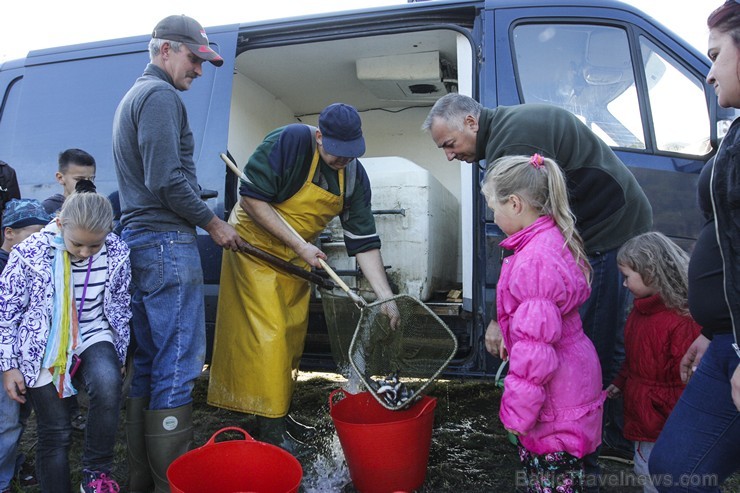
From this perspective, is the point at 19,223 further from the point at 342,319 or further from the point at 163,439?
the point at 342,319

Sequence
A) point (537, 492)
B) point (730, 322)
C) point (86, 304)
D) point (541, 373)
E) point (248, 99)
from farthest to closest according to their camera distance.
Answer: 1. point (248, 99)
2. point (86, 304)
3. point (537, 492)
4. point (541, 373)
5. point (730, 322)

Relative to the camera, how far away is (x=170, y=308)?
2.30m

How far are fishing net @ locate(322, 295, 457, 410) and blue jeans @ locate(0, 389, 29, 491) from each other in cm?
135

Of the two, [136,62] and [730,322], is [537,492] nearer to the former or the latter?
[730,322]

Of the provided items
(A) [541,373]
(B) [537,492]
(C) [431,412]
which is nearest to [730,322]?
(A) [541,373]

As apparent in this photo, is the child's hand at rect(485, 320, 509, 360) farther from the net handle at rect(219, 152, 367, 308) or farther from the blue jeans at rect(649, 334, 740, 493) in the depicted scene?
the blue jeans at rect(649, 334, 740, 493)

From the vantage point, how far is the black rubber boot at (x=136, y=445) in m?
2.43

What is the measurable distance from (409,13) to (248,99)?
→ 168cm

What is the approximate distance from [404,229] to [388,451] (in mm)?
1342

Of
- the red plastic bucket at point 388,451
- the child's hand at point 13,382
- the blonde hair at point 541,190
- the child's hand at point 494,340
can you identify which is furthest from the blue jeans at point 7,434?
the blonde hair at point 541,190

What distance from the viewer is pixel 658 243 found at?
7.47 feet

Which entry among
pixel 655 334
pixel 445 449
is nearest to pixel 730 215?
pixel 655 334

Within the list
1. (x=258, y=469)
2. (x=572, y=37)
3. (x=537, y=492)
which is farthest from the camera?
(x=572, y=37)

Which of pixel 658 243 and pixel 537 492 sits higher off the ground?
pixel 658 243
